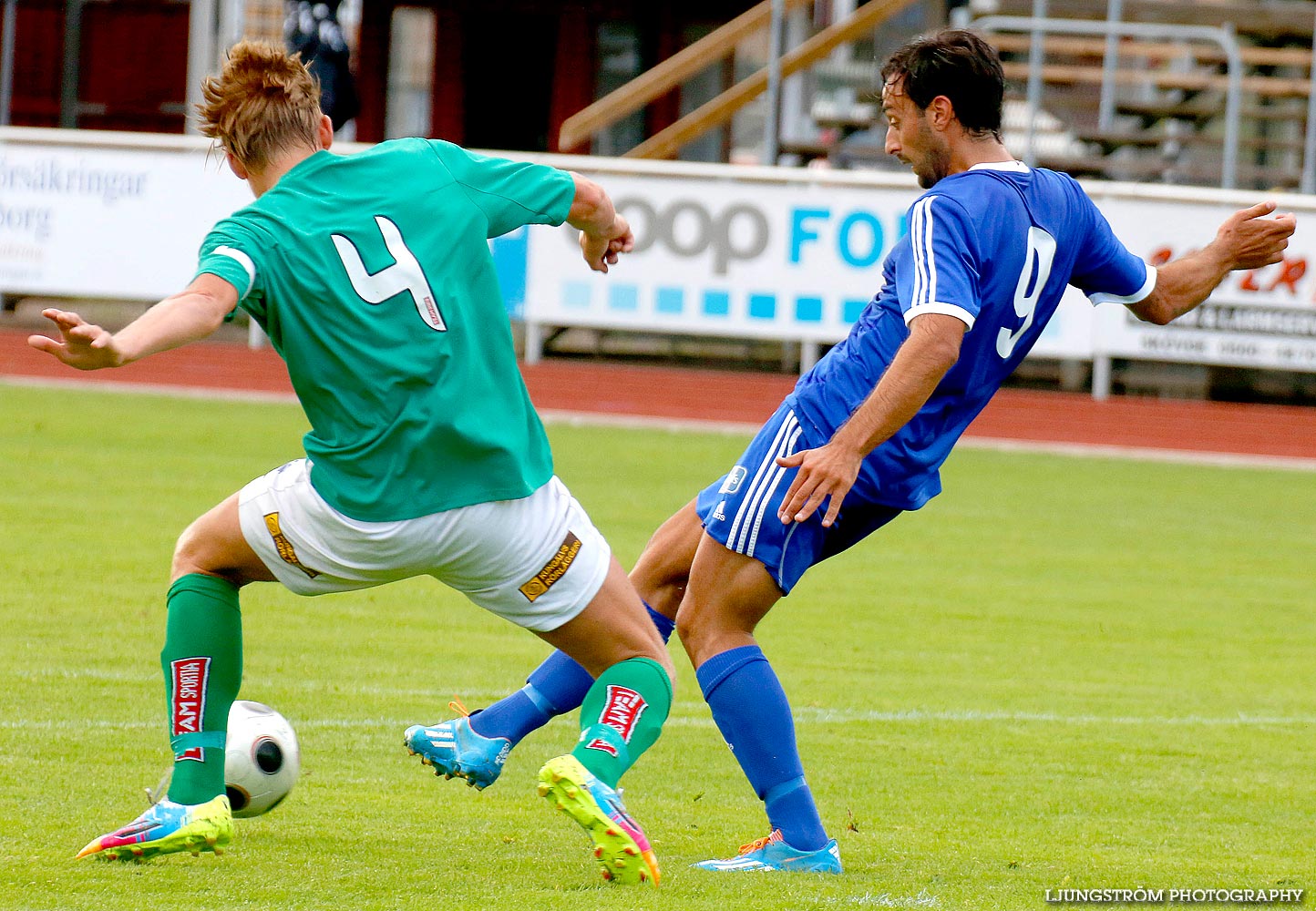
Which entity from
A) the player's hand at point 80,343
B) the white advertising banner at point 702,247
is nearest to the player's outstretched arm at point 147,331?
the player's hand at point 80,343

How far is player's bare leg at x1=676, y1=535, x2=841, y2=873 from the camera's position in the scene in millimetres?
4344

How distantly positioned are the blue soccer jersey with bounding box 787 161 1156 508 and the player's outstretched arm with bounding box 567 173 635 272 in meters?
0.57

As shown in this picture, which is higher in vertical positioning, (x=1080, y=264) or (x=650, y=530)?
(x=1080, y=264)

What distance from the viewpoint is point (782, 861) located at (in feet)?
14.2

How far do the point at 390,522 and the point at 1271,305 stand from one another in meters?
13.7

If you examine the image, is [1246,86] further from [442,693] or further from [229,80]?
[229,80]

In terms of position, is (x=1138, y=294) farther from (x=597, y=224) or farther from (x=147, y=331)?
(x=147, y=331)

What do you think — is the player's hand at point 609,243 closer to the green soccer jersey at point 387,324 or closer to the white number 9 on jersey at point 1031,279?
the green soccer jersey at point 387,324

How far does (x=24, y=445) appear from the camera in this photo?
11.5 meters

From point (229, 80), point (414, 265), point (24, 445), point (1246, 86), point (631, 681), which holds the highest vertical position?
point (1246, 86)

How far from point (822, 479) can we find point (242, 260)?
131 cm

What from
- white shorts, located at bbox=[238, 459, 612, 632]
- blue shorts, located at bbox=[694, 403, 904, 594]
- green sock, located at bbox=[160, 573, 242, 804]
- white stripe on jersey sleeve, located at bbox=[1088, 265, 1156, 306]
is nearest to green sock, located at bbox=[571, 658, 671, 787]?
white shorts, located at bbox=[238, 459, 612, 632]

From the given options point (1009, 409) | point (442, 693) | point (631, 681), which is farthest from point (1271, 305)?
point (631, 681)

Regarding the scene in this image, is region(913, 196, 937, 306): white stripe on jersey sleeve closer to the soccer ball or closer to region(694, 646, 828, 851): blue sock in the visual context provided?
region(694, 646, 828, 851): blue sock
